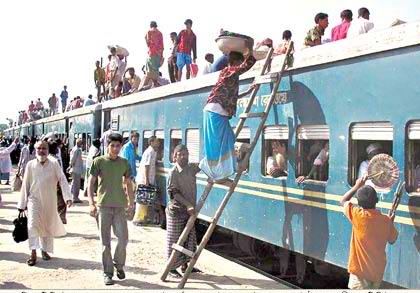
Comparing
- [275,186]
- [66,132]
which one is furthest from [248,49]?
[66,132]

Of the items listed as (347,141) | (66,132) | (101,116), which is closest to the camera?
(347,141)

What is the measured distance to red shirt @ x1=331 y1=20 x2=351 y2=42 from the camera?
26.6ft

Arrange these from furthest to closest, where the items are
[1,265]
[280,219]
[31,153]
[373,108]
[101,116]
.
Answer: [101,116]
[31,153]
[1,265]
[280,219]
[373,108]

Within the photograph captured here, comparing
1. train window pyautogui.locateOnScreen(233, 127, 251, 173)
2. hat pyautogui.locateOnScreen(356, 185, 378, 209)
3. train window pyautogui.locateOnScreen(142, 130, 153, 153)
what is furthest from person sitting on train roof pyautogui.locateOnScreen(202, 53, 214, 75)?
hat pyautogui.locateOnScreen(356, 185, 378, 209)

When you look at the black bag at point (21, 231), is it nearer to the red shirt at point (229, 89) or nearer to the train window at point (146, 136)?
the red shirt at point (229, 89)

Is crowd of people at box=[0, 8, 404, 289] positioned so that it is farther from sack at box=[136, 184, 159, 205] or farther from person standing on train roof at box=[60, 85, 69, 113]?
person standing on train roof at box=[60, 85, 69, 113]

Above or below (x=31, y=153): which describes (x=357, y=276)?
below

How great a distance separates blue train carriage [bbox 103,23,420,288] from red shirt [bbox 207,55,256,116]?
51cm

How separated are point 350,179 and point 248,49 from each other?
7.43ft

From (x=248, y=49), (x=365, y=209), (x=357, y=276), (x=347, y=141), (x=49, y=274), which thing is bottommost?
(x=49, y=274)

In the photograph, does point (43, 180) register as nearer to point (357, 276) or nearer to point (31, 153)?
point (357, 276)

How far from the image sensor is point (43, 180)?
7.72 meters

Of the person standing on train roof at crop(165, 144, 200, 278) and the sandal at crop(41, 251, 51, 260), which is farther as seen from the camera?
the sandal at crop(41, 251, 51, 260)

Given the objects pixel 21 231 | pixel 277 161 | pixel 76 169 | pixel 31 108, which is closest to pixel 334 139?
pixel 277 161
